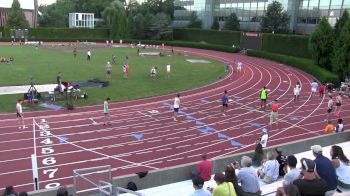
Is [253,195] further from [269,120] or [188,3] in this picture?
[188,3]

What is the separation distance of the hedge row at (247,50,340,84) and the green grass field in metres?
9.34

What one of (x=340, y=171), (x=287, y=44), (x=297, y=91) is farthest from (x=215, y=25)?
(x=340, y=171)

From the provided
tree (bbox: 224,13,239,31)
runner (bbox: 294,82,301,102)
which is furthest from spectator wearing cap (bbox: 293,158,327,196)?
tree (bbox: 224,13,239,31)

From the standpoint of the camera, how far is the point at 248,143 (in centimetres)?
2023

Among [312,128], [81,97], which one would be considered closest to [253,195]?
[312,128]

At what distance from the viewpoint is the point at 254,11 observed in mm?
76188

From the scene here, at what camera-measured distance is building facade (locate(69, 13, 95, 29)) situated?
337 feet

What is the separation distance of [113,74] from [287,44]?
29.5 meters

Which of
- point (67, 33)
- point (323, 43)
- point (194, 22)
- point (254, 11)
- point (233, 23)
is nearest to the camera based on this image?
point (323, 43)

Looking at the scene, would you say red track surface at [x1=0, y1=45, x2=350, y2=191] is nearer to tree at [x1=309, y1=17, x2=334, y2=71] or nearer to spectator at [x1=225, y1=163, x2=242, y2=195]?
spectator at [x1=225, y1=163, x2=242, y2=195]

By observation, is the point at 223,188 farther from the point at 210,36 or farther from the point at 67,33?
the point at 67,33

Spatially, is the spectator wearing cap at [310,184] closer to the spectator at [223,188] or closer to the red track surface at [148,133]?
the spectator at [223,188]

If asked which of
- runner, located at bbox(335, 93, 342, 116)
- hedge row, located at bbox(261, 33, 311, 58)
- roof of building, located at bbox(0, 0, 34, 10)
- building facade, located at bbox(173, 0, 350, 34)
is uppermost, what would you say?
roof of building, located at bbox(0, 0, 34, 10)

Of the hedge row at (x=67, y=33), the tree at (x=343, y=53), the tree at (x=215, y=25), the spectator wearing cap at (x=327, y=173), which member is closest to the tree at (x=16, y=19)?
the hedge row at (x=67, y=33)
